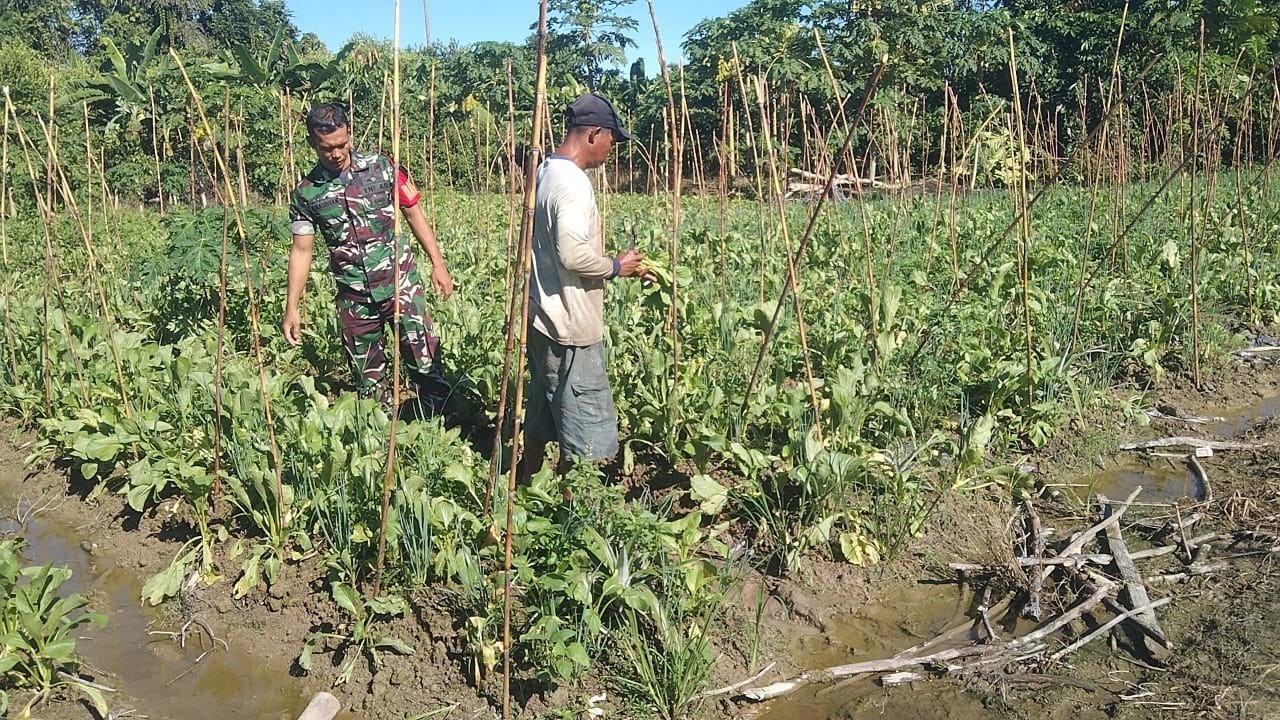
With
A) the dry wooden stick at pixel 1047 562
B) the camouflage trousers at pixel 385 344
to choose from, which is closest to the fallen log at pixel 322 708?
the camouflage trousers at pixel 385 344

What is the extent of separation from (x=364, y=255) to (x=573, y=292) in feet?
4.41

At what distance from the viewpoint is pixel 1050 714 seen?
248cm

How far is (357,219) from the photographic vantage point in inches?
151

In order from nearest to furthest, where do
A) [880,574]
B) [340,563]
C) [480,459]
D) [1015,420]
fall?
1. [340,563]
2. [880,574]
3. [480,459]
4. [1015,420]

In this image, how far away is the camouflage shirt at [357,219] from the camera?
3.75 metres

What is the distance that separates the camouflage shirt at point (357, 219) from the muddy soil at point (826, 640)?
1.21 m

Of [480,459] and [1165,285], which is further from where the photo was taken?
[1165,285]

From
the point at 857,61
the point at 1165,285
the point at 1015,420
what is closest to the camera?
the point at 1015,420

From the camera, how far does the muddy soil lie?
8.38ft

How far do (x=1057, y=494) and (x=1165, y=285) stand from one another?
2.21 meters

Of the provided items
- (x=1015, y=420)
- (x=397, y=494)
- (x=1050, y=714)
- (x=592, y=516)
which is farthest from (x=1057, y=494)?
(x=397, y=494)

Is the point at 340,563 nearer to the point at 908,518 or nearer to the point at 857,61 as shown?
the point at 908,518

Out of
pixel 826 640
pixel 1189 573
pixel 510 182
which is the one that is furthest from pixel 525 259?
pixel 510 182

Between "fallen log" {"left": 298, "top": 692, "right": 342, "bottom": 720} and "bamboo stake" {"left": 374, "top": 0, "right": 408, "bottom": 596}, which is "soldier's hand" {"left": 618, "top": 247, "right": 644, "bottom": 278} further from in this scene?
"fallen log" {"left": 298, "top": 692, "right": 342, "bottom": 720}
